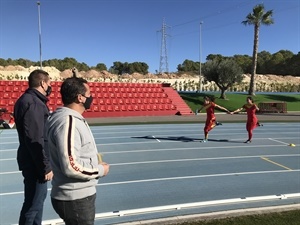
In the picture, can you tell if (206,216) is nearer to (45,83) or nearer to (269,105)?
(45,83)

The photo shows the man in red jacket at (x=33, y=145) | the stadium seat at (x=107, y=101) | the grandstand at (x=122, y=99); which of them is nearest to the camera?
the man in red jacket at (x=33, y=145)

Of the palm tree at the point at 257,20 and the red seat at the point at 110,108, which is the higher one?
the palm tree at the point at 257,20

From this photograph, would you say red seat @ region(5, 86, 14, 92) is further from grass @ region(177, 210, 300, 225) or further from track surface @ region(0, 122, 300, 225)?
grass @ region(177, 210, 300, 225)

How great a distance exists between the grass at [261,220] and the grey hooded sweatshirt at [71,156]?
2493mm

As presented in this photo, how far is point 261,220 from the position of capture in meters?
4.55

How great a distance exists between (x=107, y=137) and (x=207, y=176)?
7.15 meters

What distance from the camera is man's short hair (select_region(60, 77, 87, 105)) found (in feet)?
8.20

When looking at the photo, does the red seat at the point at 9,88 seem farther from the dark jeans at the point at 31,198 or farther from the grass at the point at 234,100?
the dark jeans at the point at 31,198

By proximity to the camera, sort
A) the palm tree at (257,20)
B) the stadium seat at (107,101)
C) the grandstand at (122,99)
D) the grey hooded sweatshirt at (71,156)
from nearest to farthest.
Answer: the grey hooded sweatshirt at (71,156)
the grandstand at (122,99)
the stadium seat at (107,101)
the palm tree at (257,20)

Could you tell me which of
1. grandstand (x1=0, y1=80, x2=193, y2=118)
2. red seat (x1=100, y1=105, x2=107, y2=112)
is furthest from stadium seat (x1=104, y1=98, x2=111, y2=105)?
red seat (x1=100, y1=105, x2=107, y2=112)

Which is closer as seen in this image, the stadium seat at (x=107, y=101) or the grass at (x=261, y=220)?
the grass at (x=261, y=220)

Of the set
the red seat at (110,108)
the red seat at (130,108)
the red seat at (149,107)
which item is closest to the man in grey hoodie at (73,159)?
the red seat at (110,108)

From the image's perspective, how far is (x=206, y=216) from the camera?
463cm

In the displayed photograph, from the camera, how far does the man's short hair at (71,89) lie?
2.50 metres
